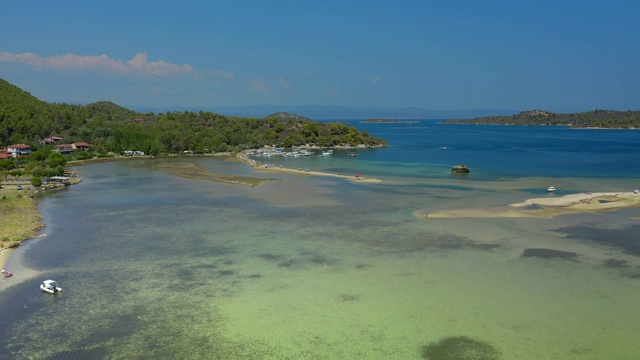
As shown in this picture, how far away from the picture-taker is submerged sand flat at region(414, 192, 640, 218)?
36.4 metres

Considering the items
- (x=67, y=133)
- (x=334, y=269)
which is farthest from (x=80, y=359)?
(x=67, y=133)

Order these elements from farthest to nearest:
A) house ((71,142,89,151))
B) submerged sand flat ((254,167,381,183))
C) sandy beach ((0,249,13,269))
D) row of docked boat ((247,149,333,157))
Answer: row of docked boat ((247,149,333,157)) → house ((71,142,89,151)) → submerged sand flat ((254,167,381,183)) → sandy beach ((0,249,13,269))

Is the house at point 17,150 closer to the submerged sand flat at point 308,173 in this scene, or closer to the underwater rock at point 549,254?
the submerged sand flat at point 308,173

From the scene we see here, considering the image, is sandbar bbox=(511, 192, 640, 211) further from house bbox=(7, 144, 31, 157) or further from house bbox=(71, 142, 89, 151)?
house bbox=(71, 142, 89, 151)

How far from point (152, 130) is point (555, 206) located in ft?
262

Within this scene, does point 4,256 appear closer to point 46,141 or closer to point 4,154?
point 4,154

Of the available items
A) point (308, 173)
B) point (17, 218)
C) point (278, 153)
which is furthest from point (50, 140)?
point (17, 218)

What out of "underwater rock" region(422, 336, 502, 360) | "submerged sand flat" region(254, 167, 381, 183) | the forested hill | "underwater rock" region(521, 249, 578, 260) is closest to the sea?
"underwater rock" region(422, 336, 502, 360)

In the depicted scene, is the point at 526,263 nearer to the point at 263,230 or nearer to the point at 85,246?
the point at 263,230

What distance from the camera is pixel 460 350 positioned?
53.6 feet

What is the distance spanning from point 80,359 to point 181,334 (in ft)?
10.9

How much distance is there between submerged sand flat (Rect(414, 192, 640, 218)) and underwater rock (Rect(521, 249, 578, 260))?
883cm

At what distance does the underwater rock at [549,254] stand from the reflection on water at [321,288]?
191 mm

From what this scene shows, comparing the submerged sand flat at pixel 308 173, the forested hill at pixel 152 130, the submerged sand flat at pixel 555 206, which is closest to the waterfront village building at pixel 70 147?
the forested hill at pixel 152 130
